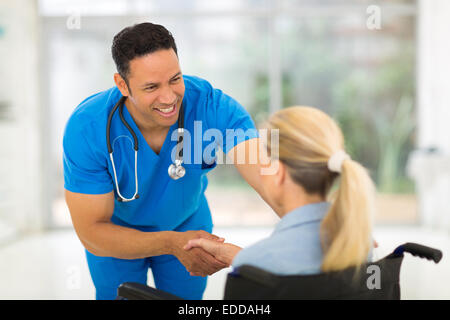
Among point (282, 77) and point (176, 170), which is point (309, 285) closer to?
point (176, 170)

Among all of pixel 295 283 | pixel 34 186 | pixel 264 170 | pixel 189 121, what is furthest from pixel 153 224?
pixel 34 186

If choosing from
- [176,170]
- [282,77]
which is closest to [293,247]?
[176,170]

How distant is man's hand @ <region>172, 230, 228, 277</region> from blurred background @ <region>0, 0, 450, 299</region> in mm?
2498

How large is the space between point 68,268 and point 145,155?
4.69ft

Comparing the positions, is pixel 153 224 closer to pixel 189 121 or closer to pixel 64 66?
pixel 189 121

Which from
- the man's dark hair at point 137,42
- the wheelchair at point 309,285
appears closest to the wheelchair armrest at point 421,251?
the wheelchair at point 309,285

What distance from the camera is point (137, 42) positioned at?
1.05m

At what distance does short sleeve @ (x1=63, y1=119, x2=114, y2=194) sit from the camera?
3.84 feet

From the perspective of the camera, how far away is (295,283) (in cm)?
86

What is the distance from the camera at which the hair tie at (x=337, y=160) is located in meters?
0.84

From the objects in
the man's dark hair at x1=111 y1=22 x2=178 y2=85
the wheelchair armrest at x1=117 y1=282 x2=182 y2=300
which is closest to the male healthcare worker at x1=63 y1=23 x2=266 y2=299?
the man's dark hair at x1=111 y1=22 x2=178 y2=85

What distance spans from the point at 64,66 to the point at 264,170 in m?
3.09

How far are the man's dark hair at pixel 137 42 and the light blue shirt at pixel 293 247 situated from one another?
1.52ft

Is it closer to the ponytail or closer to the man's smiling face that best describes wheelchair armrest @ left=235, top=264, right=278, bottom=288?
the ponytail
